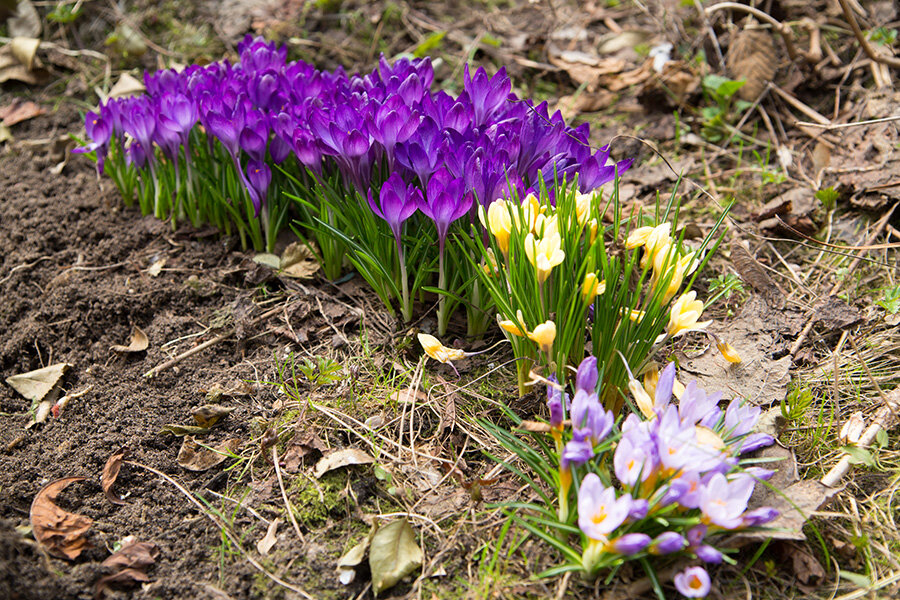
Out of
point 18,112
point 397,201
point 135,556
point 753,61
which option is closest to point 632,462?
point 397,201

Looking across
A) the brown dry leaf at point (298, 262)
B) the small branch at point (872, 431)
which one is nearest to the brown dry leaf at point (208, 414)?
the brown dry leaf at point (298, 262)

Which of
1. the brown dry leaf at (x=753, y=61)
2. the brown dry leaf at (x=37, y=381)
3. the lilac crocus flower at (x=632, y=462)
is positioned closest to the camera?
the lilac crocus flower at (x=632, y=462)

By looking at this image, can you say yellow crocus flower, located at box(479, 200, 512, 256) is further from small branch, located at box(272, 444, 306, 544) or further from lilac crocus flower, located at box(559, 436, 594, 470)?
small branch, located at box(272, 444, 306, 544)

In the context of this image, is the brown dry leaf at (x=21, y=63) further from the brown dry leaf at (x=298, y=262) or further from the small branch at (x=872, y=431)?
the small branch at (x=872, y=431)

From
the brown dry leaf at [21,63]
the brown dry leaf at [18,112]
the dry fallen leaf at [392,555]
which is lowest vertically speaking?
the dry fallen leaf at [392,555]

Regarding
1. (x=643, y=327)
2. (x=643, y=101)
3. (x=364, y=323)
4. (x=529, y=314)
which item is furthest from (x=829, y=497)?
(x=643, y=101)

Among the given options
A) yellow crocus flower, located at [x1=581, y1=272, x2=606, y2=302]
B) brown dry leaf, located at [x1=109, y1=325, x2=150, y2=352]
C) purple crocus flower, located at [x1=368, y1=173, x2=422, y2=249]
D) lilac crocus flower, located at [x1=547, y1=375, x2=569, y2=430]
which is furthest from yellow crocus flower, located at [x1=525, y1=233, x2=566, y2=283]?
brown dry leaf, located at [x1=109, y1=325, x2=150, y2=352]

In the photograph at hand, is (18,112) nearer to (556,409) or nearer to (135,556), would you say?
(135,556)
